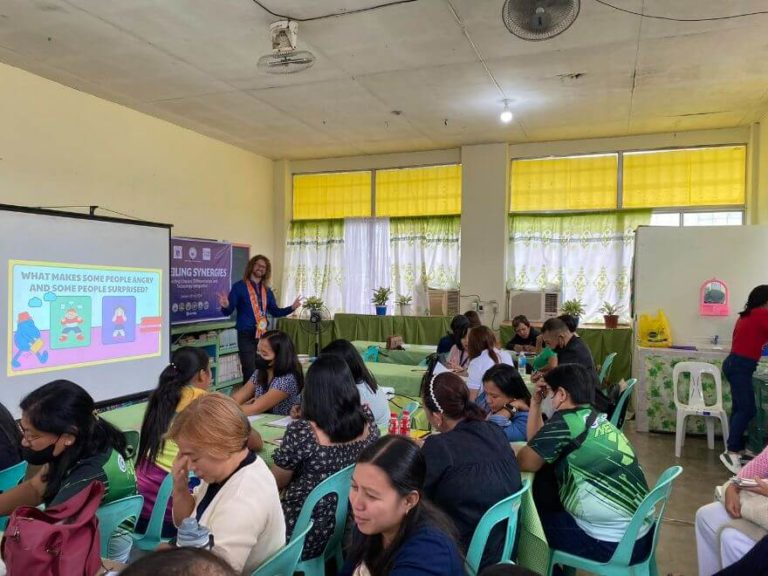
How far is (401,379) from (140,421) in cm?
207

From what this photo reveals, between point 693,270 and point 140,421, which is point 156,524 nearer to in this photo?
point 140,421

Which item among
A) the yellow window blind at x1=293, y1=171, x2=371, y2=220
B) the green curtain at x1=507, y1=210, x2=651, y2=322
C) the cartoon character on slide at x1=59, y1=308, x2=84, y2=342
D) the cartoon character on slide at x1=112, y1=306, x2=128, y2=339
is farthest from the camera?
the yellow window blind at x1=293, y1=171, x2=371, y2=220

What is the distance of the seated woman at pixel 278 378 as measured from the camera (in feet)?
10.5

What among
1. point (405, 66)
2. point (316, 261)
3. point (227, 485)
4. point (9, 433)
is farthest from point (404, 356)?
point (227, 485)

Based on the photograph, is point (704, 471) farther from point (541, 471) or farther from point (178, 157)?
point (178, 157)

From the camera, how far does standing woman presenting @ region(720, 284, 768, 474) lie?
14.3ft

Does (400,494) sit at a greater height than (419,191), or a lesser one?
lesser

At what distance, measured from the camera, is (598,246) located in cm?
713

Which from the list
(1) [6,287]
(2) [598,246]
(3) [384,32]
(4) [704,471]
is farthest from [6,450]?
(2) [598,246]

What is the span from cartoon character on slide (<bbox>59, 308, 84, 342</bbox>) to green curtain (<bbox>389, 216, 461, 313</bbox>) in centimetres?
463

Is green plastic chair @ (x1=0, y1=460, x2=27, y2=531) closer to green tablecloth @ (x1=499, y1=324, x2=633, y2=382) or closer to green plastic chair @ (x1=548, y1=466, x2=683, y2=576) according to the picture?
green plastic chair @ (x1=548, y1=466, x2=683, y2=576)

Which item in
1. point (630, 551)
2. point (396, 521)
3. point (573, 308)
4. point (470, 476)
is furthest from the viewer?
point (573, 308)

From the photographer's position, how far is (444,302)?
7.39 metres

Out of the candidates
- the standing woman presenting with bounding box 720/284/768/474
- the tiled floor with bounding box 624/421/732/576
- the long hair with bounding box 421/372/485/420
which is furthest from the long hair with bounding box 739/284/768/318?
the long hair with bounding box 421/372/485/420
